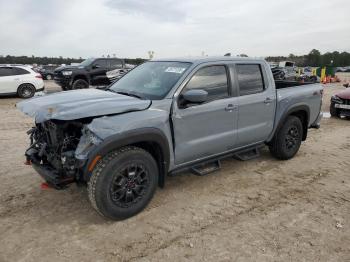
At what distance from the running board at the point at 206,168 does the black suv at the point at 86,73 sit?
39.8 feet

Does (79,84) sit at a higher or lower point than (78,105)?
lower

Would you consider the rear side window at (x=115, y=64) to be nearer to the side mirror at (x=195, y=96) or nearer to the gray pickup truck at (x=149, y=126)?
the gray pickup truck at (x=149, y=126)

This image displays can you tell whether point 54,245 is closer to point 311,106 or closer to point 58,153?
point 58,153

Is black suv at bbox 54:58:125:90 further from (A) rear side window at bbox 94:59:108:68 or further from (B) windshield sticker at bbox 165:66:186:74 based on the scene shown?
(B) windshield sticker at bbox 165:66:186:74

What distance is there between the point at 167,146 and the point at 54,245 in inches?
61.3

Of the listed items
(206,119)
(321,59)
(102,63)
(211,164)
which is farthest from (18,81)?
(321,59)

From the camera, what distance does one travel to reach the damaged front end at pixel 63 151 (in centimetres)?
332

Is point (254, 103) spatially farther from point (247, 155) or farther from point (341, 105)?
point (341, 105)

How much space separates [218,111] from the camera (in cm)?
433

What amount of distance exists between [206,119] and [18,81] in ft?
41.6

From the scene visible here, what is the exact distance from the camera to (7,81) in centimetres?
1419

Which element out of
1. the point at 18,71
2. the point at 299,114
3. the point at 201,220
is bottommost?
the point at 201,220

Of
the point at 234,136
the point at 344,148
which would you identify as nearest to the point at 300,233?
the point at 234,136

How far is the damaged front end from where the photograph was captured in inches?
131
